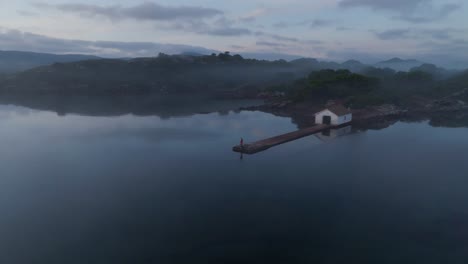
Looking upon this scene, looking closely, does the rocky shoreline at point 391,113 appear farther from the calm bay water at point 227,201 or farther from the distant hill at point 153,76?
the distant hill at point 153,76

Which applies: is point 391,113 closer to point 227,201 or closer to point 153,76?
point 227,201

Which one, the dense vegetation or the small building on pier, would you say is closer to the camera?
the small building on pier

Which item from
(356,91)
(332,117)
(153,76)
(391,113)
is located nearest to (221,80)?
(153,76)

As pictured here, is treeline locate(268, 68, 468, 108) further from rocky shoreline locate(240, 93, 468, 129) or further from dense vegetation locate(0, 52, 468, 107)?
rocky shoreline locate(240, 93, 468, 129)

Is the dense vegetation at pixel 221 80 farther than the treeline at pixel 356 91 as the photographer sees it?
Yes

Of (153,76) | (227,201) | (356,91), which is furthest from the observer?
(153,76)

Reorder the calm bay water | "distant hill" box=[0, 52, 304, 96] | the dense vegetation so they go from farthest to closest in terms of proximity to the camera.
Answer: "distant hill" box=[0, 52, 304, 96] < the dense vegetation < the calm bay water

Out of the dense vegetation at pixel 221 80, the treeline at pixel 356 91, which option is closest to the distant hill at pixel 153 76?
the dense vegetation at pixel 221 80

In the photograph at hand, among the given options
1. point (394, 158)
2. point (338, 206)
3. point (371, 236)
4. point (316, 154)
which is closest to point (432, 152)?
point (394, 158)

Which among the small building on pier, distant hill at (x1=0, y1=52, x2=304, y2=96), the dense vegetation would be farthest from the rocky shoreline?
distant hill at (x1=0, y1=52, x2=304, y2=96)
